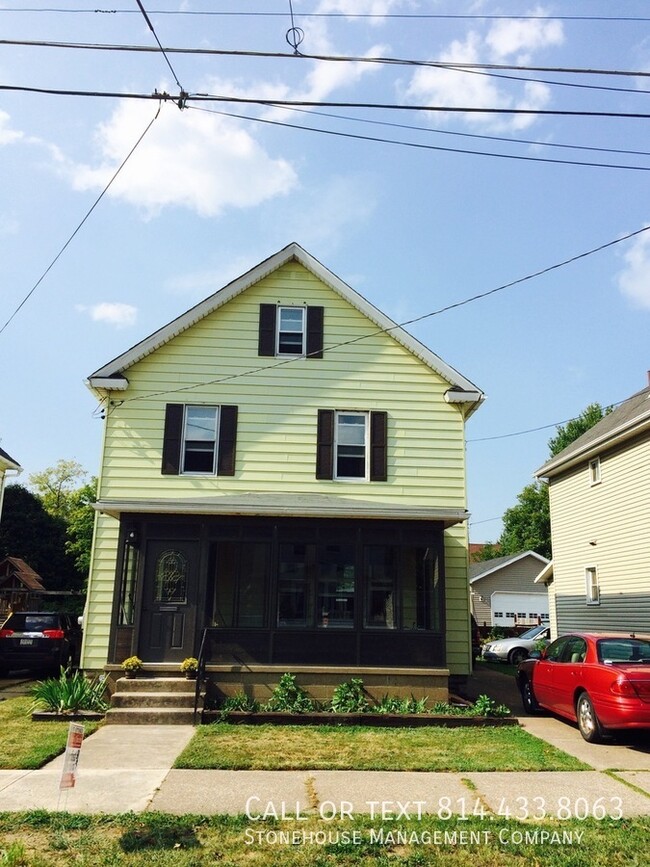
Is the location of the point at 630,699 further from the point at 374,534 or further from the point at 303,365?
the point at 303,365

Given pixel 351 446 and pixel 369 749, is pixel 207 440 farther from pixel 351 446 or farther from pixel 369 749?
pixel 369 749

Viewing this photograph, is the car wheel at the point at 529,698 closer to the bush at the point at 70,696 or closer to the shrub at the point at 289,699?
the shrub at the point at 289,699

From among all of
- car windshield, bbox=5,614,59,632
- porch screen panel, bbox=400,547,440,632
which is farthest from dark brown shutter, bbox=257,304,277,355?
car windshield, bbox=5,614,59,632

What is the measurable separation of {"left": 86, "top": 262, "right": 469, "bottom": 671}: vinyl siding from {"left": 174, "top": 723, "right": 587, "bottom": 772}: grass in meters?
3.89

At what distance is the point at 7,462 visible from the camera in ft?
69.3

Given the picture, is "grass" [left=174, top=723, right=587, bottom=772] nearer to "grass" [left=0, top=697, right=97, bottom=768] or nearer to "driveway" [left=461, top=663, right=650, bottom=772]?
"driveway" [left=461, top=663, right=650, bottom=772]

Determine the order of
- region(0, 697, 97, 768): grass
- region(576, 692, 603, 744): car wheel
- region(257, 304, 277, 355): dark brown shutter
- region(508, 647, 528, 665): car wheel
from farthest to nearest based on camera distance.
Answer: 1. region(508, 647, 528, 665): car wheel
2. region(257, 304, 277, 355): dark brown shutter
3. region(576, 692, 603, 744): car wheel
4. region(0, 697, 97, 768): grass

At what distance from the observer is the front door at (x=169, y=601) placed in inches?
468

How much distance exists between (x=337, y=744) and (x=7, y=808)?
13.7 ft

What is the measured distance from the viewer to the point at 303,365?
14562 millimetres

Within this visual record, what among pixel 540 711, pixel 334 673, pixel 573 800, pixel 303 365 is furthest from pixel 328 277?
pixel 573 800

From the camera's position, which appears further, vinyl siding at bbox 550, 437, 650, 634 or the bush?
vinyl siding at bbox 550, 437, 650, 634

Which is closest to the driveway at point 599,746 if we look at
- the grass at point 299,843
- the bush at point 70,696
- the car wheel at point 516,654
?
the grass at point 299,843

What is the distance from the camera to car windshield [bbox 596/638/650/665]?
9.56m
